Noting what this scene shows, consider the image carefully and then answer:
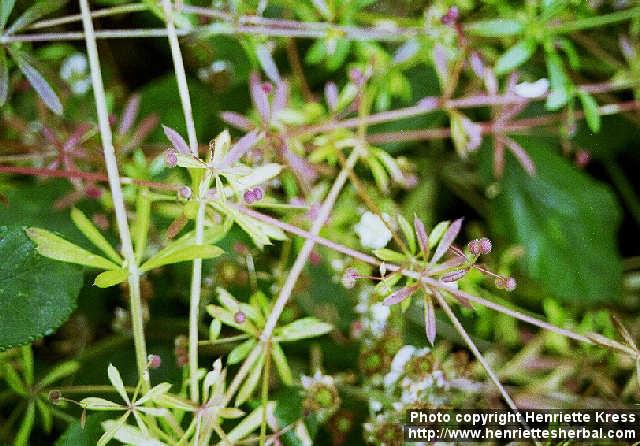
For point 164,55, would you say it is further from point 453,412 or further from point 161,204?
point 453,412

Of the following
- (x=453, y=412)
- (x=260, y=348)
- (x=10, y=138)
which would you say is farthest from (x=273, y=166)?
(x=10, y=138)

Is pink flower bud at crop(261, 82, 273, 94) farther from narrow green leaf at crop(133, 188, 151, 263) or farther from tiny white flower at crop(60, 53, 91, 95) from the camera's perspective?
tiny white flower at crop(60, 53, 91, 95)

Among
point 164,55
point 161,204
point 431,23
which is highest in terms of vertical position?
point 164,55

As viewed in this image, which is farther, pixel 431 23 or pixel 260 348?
pixel 431 23

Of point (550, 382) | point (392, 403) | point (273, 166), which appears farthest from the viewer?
point (550, 382)

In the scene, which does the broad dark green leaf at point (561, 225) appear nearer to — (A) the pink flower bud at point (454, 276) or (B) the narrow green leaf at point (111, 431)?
(A) the pink flower bud at point (454, 276)

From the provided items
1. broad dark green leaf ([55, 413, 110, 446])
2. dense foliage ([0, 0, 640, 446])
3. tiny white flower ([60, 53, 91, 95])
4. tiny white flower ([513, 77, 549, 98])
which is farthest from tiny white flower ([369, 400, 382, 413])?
tiny white flower ([60, 53, 91, 95])

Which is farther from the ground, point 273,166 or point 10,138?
point 10,138
